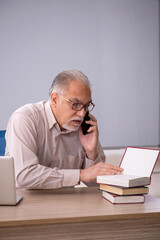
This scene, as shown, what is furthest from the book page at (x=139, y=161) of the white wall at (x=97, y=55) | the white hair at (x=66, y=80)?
the white wall at (x=97, y=55)

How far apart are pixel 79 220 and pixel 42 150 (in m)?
0.87

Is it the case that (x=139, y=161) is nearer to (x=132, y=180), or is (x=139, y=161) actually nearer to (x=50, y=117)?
(x=132, y=180)

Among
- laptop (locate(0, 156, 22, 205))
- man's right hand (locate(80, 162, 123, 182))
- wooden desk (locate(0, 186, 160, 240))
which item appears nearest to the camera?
wooden desk (locate(0, 186, 160, 240))

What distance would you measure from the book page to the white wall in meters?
2.10

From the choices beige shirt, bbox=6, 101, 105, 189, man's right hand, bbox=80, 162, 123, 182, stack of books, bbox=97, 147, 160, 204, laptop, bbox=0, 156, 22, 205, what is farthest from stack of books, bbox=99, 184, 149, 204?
laptop, bbox=0, 156, 22, 205

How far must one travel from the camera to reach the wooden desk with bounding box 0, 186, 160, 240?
1.25 m

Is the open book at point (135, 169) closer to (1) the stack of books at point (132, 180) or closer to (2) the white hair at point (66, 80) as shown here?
(1) the stack of books at point (132, 180)

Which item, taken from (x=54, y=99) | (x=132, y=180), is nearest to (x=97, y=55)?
(x=54, y=99)

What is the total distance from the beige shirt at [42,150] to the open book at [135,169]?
10.7 inches

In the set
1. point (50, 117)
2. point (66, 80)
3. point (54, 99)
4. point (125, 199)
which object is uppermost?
point (66, 80)

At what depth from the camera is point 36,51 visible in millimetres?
3584

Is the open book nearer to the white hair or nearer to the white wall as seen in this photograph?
the white hair

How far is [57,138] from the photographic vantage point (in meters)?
2.08

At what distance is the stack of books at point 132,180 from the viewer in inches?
57.2
